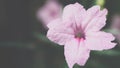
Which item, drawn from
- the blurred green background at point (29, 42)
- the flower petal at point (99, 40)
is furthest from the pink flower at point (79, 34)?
the blurred green background at point (29, 42)

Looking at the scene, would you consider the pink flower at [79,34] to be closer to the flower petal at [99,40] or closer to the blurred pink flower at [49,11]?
the flower petal at [99,40]

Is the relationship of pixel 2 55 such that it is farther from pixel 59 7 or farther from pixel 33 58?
pixel 59 7

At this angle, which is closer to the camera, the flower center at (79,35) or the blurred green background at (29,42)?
the flower center at (79,35)

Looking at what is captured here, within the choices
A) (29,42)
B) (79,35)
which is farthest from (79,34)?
(29,42)

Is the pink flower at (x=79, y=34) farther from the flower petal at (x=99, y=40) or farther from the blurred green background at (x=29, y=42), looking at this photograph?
the blurred green background at (x=29, y=42)

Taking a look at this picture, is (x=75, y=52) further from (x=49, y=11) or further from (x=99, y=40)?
(x=49, y=11)

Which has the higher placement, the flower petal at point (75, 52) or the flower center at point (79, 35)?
the flower center at point (79, 35)

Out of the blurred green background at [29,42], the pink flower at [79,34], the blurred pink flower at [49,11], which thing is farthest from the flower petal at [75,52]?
the blurred pink flower at [49,11]
